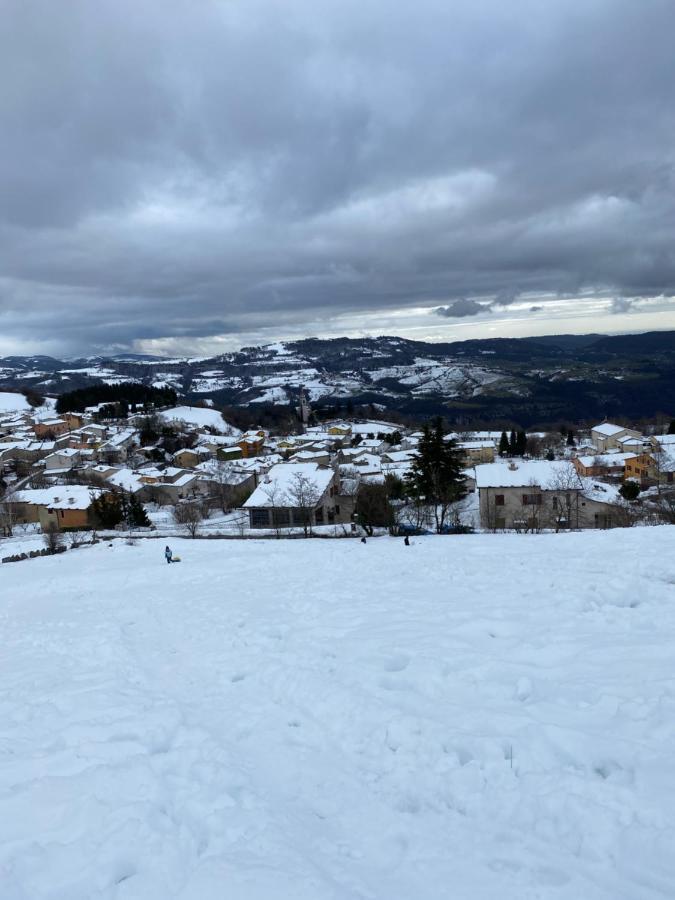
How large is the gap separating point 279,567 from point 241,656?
7.06 meters

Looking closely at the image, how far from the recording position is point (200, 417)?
11888cm

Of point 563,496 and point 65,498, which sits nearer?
point 563,496

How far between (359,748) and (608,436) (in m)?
84.5

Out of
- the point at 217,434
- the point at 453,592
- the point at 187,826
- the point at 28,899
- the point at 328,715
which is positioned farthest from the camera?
the point at 217,434

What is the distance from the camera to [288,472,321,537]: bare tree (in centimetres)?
3756

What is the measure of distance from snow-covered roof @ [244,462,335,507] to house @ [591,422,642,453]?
5180 centimetres

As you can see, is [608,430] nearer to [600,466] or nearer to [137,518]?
[600,466]

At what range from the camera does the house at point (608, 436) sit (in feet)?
248

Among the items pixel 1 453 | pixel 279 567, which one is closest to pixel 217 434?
pixel 1 453

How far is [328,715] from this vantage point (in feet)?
21.1

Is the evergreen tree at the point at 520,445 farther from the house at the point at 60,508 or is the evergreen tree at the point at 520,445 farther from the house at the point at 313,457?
the house at the point at 60,508

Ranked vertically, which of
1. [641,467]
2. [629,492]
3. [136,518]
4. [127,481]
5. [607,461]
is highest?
[127,481]

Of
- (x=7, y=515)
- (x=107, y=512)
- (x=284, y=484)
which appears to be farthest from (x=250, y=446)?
(x=284, y=484)

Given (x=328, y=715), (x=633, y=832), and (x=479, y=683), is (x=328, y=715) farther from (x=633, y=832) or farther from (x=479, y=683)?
(x=633, y=832)
